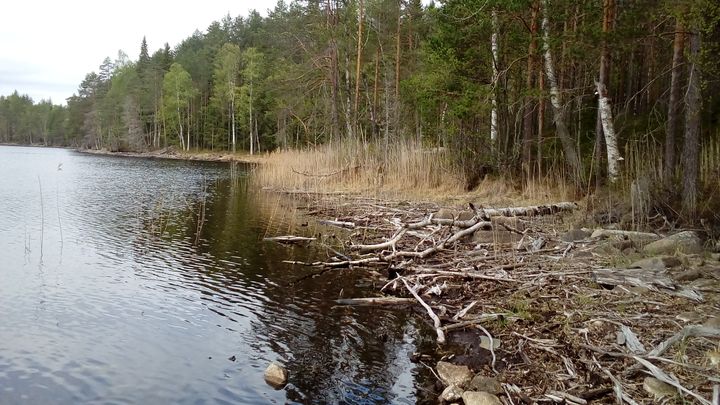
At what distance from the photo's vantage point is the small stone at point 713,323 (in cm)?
417

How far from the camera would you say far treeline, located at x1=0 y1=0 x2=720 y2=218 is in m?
9.23

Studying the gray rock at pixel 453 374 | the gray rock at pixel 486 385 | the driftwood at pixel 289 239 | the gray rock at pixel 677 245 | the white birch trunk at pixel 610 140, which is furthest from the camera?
the white birch trunk at pixel 610 140

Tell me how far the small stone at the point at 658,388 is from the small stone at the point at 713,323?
89 centimetres

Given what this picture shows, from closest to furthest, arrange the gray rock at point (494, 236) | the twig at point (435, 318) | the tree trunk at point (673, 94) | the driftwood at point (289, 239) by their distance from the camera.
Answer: the twig at point (435, 318) < the gray rock at point (494, 236) < the tree trunk at point (673, 94) < the driftwood at point (289, 239)

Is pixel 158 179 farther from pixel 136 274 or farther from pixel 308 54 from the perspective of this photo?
pixel 136 274

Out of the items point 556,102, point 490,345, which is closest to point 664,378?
point 490,345

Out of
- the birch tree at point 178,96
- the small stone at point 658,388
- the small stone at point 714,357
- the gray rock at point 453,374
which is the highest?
the birch tree at point 178,96

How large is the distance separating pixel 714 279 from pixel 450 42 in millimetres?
10225

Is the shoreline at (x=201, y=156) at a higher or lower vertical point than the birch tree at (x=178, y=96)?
lower

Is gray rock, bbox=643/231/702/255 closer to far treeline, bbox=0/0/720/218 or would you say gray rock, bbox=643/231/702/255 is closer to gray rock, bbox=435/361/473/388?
far treeline, bbox=0/0/720/218

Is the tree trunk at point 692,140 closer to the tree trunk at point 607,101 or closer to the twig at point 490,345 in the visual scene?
the tree trunk at point 607,101

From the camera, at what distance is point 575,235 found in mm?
8172

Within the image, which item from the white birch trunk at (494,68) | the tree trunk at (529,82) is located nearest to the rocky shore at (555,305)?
the tree trunk at (529,82)

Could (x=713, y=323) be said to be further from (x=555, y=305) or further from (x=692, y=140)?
(x=692, y=140)
